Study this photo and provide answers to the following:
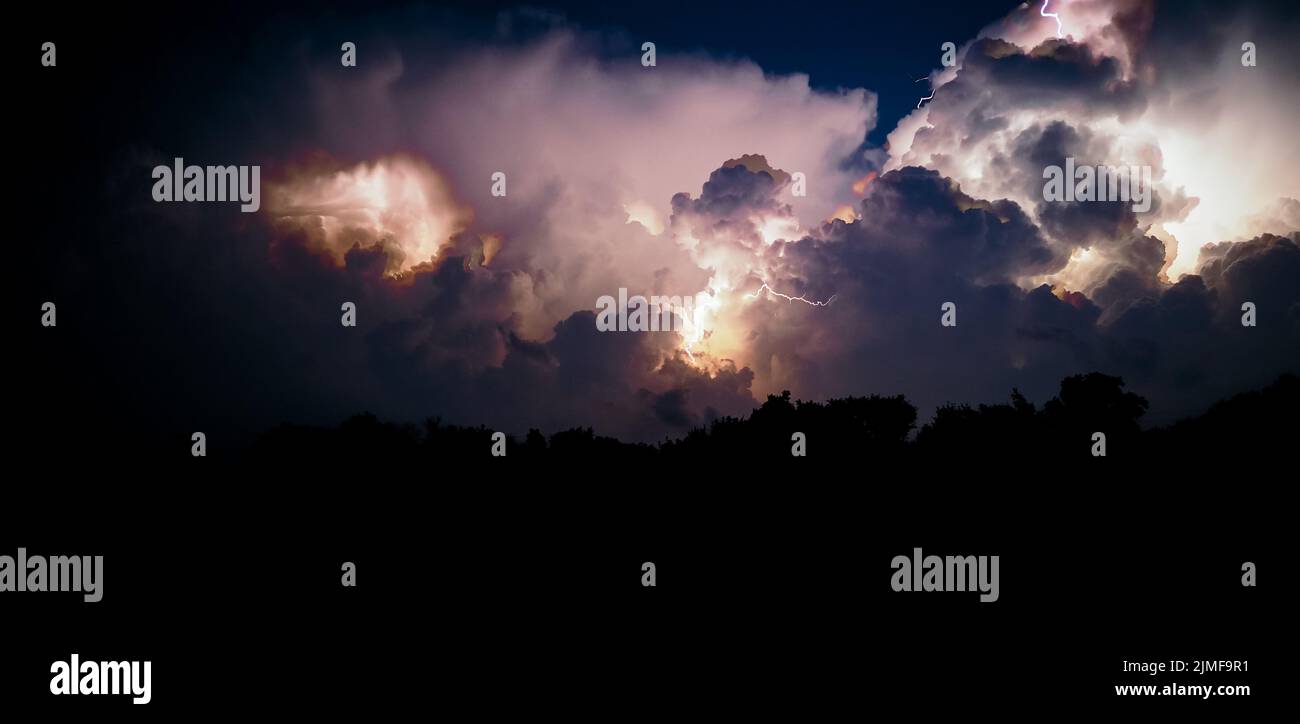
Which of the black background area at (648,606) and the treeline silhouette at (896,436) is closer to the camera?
the black background area at (648,606)

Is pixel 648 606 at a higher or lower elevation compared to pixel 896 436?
lower

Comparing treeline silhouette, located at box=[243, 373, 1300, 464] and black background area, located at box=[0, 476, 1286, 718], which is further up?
treeline silhouette, located at box=[243, 373, 1300, 464]

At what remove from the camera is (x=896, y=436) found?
47.1 m

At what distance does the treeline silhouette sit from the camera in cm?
2716

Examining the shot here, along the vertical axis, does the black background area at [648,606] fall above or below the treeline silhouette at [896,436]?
below

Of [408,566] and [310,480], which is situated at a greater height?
[310,480]

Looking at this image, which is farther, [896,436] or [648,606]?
[896,436]

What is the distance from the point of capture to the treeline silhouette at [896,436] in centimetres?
2716

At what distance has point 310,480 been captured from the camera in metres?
31.4
